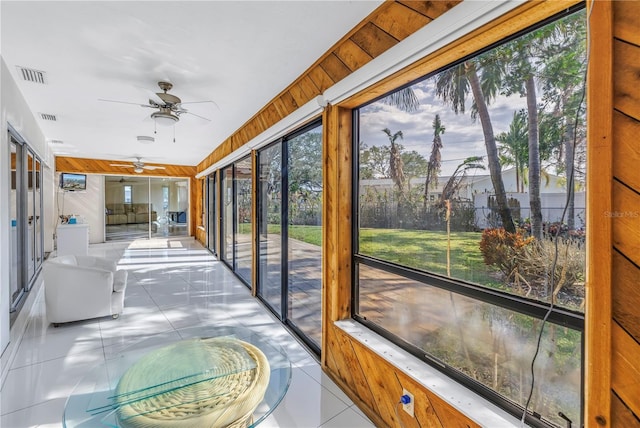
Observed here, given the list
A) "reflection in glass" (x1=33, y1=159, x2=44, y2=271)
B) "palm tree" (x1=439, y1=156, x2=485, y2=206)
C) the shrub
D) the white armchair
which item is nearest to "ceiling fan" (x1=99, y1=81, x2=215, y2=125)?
the white armchair

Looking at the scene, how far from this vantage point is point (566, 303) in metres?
1.18

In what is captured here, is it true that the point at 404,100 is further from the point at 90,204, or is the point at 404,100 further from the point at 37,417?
the point at 90,204

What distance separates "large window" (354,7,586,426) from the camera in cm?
120

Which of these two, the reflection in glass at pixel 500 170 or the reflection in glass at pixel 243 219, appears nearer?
the reflection in glass at pixel 500 170

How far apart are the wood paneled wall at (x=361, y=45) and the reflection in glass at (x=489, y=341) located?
60.0 inches

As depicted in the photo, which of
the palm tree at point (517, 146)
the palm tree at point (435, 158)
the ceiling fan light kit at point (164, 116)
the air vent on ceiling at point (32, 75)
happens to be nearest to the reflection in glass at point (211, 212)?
the ceiling fan light kit at point (164, 116)

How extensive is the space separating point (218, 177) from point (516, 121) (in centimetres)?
616

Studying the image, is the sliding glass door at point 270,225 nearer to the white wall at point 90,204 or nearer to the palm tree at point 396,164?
the palm tree at point 396,164

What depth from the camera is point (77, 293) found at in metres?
3.20

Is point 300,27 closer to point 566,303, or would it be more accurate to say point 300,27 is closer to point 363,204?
point 363,204

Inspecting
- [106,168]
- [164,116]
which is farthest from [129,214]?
[164,116]

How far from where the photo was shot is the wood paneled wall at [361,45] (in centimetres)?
166

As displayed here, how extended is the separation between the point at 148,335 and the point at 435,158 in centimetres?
326

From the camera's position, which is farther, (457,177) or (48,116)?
(48,116)
